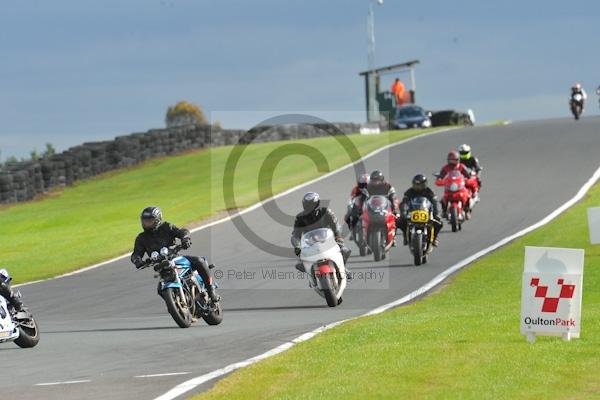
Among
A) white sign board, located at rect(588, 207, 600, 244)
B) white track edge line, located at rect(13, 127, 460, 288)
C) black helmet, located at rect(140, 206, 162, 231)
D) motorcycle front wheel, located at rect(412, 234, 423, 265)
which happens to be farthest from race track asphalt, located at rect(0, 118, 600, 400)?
white sign board, located at rect(588, 207, 600, 244)

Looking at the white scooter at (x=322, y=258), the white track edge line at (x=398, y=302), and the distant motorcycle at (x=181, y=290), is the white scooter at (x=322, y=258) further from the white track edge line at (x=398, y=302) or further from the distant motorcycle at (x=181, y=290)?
the distant motorcycle at (x=181, y=290)

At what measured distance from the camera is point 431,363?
37.4 ft

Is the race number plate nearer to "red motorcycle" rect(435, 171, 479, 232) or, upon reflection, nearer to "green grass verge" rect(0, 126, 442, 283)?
"red motorcycle" rect(435, 171, 479, 232)

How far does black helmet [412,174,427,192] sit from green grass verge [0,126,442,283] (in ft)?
25.8

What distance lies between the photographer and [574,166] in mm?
40875

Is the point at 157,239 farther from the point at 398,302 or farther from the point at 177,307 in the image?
the point at 398,302

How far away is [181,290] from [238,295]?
5089 millimetres

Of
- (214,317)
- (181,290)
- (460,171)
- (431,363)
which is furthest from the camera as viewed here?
(460,171)

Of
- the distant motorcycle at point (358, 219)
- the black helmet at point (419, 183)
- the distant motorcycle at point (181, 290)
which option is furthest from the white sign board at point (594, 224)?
the distant motorcycle at point (181, 290)

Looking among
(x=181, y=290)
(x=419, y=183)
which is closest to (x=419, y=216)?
(x=419, y=183)

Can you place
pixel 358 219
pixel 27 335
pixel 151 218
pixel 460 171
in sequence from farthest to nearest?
pixel 460 171
pixel 358 219
pixel 151 218
pixel 27 335

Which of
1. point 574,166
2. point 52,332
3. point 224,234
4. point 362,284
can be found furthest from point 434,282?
point 574,166

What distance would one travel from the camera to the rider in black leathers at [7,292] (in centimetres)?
1535

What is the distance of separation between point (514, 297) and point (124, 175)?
34.5 m
